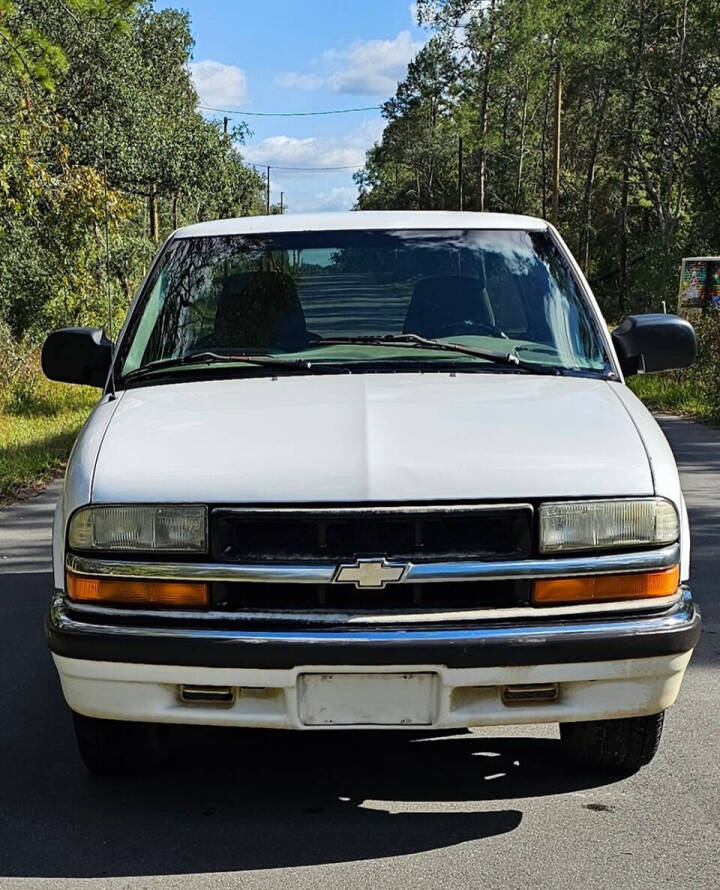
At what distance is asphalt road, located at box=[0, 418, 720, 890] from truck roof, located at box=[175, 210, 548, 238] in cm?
198

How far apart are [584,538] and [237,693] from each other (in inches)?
40.4

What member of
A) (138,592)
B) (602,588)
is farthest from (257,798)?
(602,588)

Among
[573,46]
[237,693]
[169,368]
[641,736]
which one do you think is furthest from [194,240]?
[573,46]

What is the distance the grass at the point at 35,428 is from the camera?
10982 millimetres

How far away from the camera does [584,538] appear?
3385 millimetres

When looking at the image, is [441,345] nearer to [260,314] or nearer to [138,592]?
[260,314]

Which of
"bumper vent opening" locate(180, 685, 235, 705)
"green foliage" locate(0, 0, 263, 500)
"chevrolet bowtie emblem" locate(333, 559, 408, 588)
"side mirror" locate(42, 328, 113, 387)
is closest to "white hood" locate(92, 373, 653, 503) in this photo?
"chevrolet bowtie emblem" locate(333, 559, 408, 588)

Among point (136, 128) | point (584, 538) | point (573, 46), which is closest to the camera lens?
point (584, 538)

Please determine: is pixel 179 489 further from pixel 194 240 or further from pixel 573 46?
pixel 573 46

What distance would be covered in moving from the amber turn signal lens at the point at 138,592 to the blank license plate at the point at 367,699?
1.20 ft

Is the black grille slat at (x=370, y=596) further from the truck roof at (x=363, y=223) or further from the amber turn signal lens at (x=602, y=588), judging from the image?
the truck roof at (x=363, y=223)

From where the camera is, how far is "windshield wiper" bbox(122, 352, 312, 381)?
438 cm

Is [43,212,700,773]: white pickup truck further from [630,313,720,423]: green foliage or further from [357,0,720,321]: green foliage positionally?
[357,0,720,321]: green foliage

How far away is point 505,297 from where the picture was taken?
475cm
